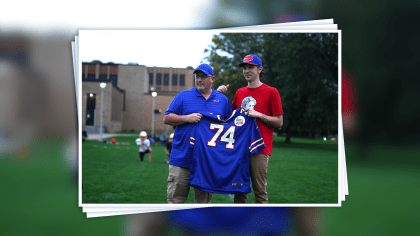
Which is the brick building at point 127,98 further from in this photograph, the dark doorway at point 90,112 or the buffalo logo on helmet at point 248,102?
the buffalo logo on helmet at point 248,102

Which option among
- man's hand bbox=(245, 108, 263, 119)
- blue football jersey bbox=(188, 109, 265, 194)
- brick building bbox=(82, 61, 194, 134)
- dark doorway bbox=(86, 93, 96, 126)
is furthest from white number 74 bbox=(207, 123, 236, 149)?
dark doorway bbox=(86, 93, 96, 126)

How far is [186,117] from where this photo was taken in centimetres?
389

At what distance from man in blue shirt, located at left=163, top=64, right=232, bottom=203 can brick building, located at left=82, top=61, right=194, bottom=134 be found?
23.2 meters

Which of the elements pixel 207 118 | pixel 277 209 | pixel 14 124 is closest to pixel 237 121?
pixel 207 118

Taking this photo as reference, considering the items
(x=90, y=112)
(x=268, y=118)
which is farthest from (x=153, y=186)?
(x=90, y=112)

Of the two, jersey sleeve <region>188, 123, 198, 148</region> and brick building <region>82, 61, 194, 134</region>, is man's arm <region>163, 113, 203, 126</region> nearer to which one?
jersey sleeve <region>188, 123, 198, 148</region>

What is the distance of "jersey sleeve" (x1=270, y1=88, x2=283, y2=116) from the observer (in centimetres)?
386

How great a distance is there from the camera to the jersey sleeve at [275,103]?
3857 millimetres

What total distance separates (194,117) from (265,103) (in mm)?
921

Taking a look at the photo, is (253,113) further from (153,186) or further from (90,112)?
(90,112)

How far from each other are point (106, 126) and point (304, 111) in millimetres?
18991

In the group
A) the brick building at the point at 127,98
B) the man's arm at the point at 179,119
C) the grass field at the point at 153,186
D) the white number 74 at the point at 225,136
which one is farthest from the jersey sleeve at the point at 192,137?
the brick building at the point at 127,98

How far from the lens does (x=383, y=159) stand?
21.6ft

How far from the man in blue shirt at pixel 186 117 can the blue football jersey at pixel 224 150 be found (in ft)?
0.29
